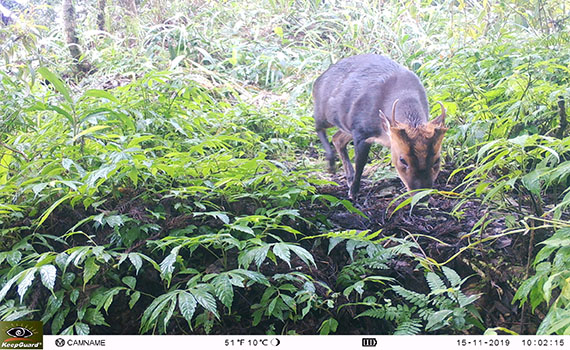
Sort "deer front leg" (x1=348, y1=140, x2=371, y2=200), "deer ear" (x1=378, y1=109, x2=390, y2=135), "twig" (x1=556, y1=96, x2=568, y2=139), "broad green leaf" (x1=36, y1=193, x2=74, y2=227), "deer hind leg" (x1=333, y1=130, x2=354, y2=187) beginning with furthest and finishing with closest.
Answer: "deer hind leg" (x1=333, y1=130, x2=354, y2=187) < "deer front leg" (x1=348, y1=140, x2=371, y2=200) < "deer ear" (x1=378, y1=109, x2=390, y2=135) < "twig" (x1=556, y1=96, x2=568, y2=139) < "broad green leaf" (x1=36, y1=193, x2=74, y2=227)

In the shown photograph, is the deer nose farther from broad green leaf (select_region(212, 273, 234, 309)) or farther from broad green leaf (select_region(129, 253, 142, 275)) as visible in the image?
broad green leaf (select_region(129, 253, 142, 275))

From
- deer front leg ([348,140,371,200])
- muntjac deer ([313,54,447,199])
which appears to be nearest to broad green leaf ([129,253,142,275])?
muntjac deer ([313,54,447,199])

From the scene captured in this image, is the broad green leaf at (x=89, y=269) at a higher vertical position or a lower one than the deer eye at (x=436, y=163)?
higher

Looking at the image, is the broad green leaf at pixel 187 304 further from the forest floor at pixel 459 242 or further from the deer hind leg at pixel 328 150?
the deer hind leg at pixel 328 150

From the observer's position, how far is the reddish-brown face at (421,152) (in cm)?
218

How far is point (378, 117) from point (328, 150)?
Result: 521 millimetres

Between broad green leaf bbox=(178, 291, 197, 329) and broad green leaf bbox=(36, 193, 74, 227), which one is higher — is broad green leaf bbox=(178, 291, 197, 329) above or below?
below

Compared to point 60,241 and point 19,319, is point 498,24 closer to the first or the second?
point 60,241

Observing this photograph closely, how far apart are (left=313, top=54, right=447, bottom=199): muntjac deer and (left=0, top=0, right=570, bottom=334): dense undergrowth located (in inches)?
4.6

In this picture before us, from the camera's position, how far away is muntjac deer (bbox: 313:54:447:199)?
220 cm

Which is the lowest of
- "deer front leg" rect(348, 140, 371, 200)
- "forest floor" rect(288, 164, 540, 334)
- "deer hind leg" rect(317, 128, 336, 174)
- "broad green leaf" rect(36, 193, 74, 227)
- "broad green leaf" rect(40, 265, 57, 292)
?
"deer hind leg" rect(317, 128, 336, 174)

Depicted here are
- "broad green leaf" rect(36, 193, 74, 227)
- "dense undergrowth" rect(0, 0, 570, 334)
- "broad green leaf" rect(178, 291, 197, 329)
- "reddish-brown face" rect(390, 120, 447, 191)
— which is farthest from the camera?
"reddish-brown face" rect(390, 120, 447, 191)

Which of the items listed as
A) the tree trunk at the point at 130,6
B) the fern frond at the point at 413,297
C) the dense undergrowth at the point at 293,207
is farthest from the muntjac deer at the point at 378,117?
the tree trunk at the point at 130,6

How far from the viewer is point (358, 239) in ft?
5.89
